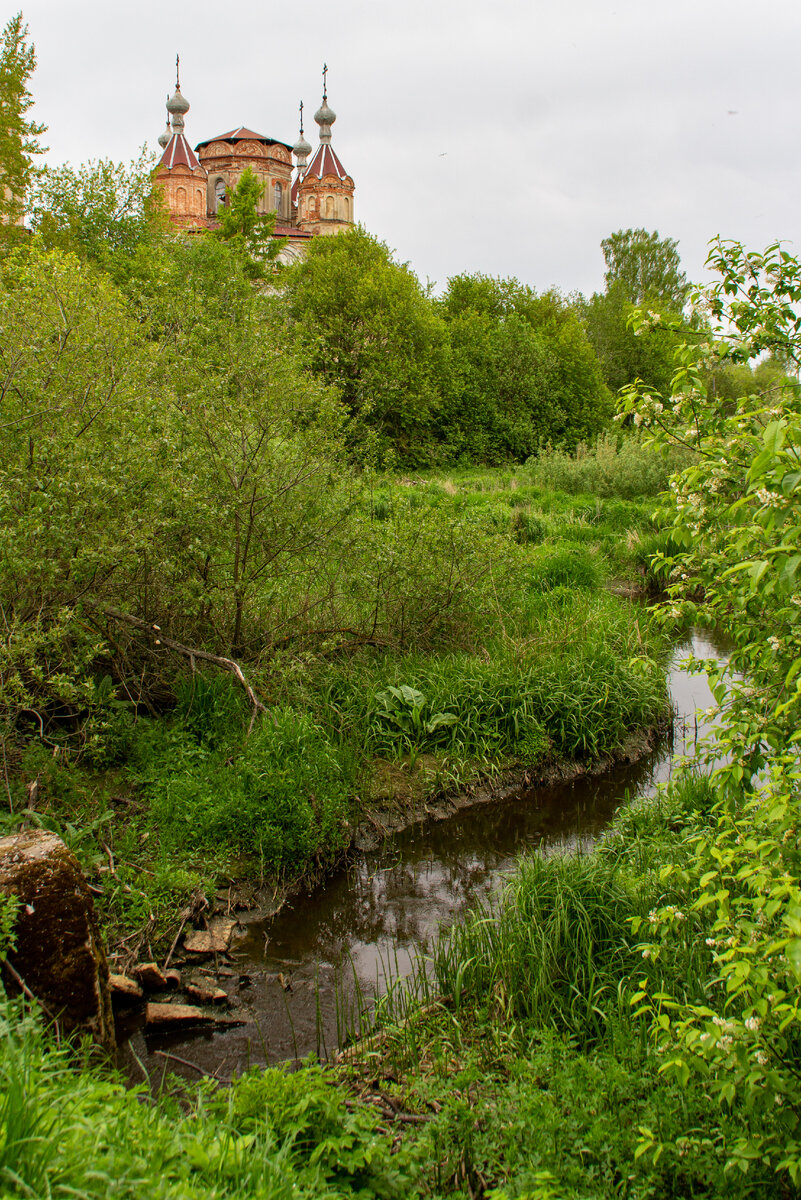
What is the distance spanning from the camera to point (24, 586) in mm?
5594

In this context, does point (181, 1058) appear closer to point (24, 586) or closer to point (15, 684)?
point (15, 684)

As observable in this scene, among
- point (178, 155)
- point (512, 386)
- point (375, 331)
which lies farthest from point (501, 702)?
point (178, 155)

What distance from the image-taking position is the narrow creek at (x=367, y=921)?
4.16 meters

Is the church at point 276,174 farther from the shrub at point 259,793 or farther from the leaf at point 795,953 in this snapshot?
the leaf at point 795,953

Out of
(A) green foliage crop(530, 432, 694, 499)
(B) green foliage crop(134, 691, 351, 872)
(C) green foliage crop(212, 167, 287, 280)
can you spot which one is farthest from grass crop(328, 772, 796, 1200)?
(C) green foliage crop(212, 167, 287, 280)

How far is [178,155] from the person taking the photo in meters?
51.1

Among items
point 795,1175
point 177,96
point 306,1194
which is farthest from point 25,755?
point 177,96

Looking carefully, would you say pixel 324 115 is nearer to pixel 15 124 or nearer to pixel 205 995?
pixel 15 124

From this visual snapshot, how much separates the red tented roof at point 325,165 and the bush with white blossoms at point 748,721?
57932 mm

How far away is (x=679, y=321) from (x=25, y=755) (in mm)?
4799

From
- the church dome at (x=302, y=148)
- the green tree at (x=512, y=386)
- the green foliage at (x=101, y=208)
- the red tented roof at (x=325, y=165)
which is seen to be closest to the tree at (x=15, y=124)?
the green foliage at (x=101, y=208)

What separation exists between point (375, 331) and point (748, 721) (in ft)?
74.3

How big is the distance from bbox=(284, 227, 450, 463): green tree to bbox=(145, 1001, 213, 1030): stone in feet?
63.9

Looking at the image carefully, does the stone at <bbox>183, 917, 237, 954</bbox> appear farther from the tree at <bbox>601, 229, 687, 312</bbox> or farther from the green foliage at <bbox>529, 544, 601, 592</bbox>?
the tree at <bbox>601, 229, 687, 312</bbox>
